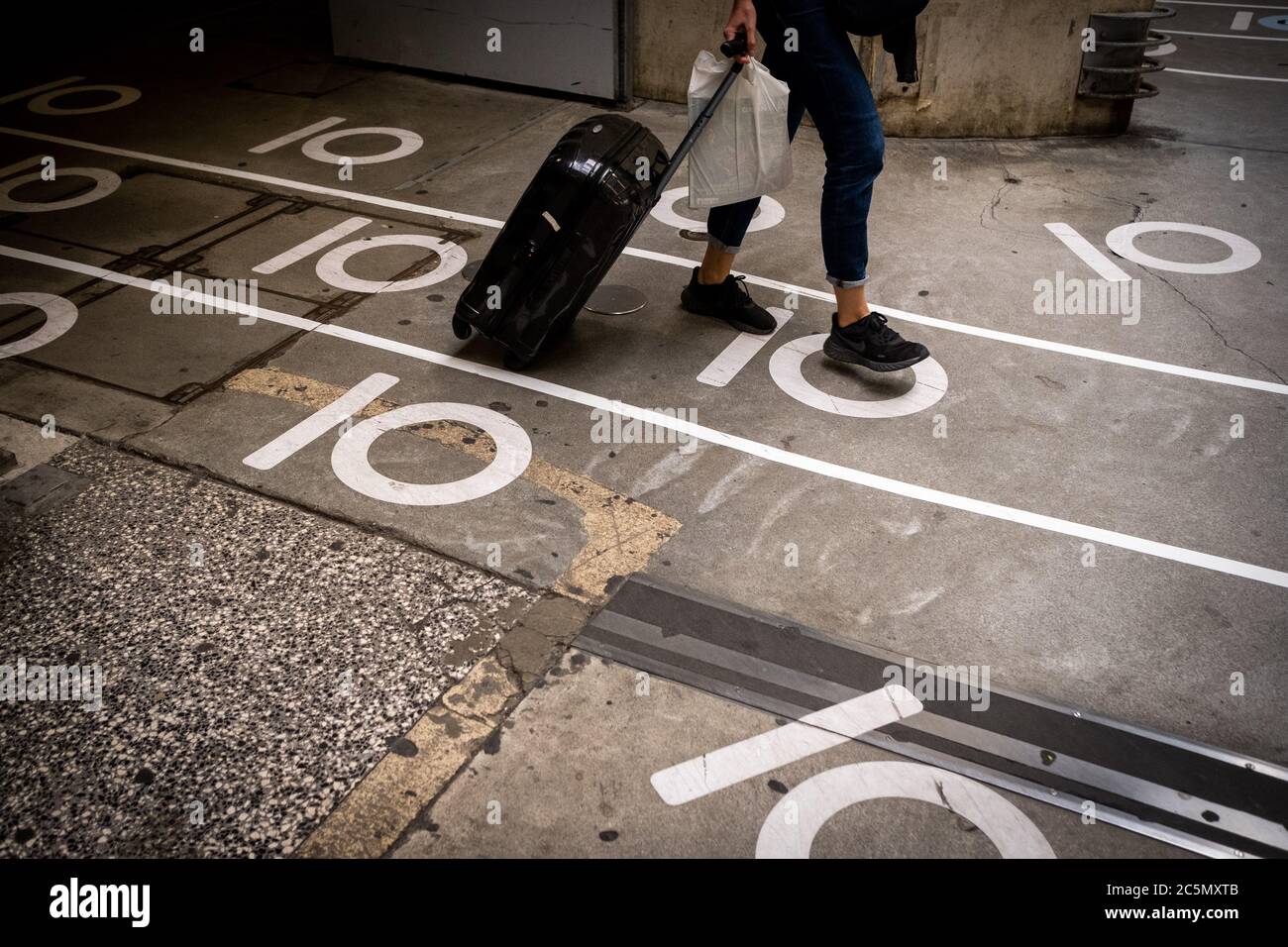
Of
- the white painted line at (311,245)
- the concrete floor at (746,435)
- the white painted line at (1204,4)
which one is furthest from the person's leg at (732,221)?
the white painted line at (1204,4)

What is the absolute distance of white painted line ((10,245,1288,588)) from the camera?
3572 mm

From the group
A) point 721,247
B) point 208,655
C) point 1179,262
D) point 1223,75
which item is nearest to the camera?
point 208,655

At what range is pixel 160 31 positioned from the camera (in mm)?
9242

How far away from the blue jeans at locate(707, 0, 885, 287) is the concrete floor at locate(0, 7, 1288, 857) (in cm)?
57

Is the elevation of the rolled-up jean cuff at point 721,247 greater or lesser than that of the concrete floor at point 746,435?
greater

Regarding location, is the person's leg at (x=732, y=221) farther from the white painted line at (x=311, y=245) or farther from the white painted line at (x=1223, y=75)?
the white painted line at (x=1223, y=75)

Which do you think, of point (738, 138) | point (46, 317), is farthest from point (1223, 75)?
point (46, 317)

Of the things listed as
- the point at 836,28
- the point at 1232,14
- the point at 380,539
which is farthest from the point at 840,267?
the point at 1232,14

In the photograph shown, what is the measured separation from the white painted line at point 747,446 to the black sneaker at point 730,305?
2.90 ft

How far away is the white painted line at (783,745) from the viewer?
277 cm

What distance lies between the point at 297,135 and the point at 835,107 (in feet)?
14.2

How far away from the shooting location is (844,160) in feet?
13.9

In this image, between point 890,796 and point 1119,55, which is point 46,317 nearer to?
point 890,796

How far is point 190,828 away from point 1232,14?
11715 millimetres
